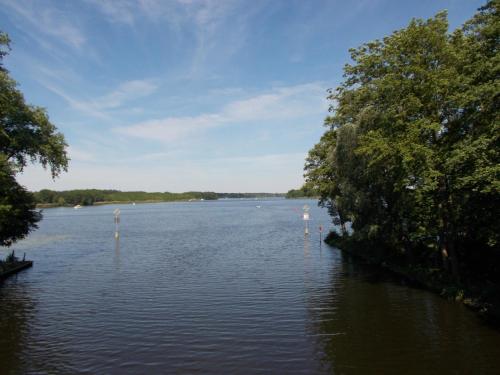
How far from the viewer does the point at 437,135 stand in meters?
22.5

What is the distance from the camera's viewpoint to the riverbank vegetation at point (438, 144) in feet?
56.4

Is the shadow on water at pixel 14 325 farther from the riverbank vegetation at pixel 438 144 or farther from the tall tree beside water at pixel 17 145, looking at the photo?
the riverbank vegetation at pixel 438 144

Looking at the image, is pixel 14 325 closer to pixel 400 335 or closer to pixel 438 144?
pixel 400 335

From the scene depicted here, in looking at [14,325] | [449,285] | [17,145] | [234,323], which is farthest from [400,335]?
[17,145]

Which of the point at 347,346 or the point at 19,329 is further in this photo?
the point at 19,329

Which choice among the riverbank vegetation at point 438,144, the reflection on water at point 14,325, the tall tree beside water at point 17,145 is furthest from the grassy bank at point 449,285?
the tall tree beside water at point 17,145

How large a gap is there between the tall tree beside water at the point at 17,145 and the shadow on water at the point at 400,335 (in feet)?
66.8

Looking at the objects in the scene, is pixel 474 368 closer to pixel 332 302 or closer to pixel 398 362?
pixel 398 362

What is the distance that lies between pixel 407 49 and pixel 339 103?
660 inches

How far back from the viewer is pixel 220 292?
1001 inches

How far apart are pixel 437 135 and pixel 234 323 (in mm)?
14658

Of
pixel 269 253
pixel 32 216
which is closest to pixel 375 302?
pixel 269 253

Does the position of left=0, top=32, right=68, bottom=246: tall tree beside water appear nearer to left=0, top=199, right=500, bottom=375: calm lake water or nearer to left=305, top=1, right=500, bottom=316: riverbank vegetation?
left=0, top=199, right=500, bottom=375: calm lake water

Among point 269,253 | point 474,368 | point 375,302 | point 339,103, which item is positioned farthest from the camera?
point 269,253
